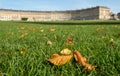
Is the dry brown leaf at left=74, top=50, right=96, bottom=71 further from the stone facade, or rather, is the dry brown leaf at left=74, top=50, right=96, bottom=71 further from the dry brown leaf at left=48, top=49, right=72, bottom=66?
the stone facade

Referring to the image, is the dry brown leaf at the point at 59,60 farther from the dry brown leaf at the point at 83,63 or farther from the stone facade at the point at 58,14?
the stone facade at the point at 58,14

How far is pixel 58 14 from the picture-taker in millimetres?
122062

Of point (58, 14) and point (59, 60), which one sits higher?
point (59, 60)

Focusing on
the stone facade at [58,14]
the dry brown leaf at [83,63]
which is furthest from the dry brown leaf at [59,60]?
the stone facade at [58,14]

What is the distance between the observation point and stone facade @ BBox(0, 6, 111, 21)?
354 feet

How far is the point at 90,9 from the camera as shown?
116125 millimetres

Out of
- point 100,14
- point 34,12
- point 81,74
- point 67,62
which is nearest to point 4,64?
point 67,62

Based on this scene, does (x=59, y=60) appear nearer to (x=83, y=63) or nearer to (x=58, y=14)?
(x=83, y=63)

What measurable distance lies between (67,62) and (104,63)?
0.32 m

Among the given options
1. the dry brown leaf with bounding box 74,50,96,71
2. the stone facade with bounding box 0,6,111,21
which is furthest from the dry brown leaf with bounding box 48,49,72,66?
the stone facade with bounding box 0,6,111,21

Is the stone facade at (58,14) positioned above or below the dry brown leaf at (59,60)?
below

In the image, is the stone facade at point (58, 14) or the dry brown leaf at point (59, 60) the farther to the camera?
the stone facade at point (58, 14)

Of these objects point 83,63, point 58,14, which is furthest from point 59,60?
point 58,14

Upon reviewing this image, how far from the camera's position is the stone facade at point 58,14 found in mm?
107875
